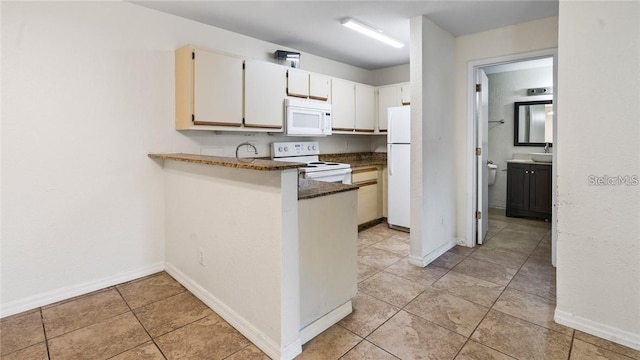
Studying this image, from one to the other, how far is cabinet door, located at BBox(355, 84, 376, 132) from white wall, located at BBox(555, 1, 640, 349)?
2777mm

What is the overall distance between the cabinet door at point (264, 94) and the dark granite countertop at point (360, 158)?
1.34 m

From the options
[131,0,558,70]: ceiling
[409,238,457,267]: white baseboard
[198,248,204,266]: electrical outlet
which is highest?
[131,0,558,70]: ceiling

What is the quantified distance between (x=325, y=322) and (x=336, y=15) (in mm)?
2665

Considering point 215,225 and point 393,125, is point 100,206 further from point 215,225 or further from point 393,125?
point 393,125

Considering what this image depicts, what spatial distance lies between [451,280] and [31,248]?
3323mm

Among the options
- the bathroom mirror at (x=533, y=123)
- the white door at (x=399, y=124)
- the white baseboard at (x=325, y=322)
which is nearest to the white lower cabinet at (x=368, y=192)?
the white door at (x=399, y=124)

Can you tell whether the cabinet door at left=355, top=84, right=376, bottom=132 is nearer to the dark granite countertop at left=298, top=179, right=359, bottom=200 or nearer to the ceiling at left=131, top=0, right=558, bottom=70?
the ceiling at left=131, top=0, right=558, bottom=70

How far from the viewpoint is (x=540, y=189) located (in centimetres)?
485

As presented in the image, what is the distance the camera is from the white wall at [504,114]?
5273 millimetres

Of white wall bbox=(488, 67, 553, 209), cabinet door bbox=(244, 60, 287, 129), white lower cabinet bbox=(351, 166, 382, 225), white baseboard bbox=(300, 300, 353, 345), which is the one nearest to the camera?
white baseboard bbox=(300, 300, 353, 345)

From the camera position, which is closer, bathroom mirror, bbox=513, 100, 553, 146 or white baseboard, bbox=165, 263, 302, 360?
white baseboard, bbox=165, 263, 302, 360

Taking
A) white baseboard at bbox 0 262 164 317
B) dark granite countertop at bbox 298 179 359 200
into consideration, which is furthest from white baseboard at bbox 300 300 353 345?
white baseboard at bbox 0 262 164 317

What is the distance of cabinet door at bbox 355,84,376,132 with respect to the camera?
4.62 m

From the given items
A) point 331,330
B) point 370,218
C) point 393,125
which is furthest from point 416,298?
point 393,125
